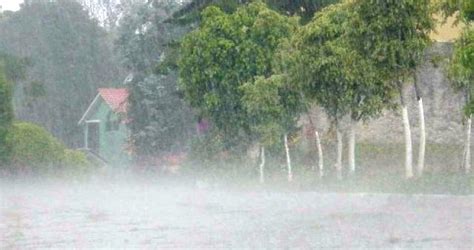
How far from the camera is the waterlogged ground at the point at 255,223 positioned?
1431 cm

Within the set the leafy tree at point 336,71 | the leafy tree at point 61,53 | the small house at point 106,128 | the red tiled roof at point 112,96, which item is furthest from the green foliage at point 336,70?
the leafy tree at point 61,53

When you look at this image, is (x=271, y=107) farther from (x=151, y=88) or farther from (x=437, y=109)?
(x=151, y=88)

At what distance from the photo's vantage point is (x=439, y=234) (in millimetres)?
14180

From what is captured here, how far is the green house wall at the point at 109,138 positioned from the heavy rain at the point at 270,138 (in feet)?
0.84

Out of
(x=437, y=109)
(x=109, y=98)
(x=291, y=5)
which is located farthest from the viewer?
(x=109, y=98)

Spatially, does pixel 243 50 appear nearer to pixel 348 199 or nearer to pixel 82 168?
pixel 348 199

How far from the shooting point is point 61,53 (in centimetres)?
6694

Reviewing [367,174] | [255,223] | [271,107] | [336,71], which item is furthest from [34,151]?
[255,223]

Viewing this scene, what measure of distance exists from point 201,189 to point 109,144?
104 ft

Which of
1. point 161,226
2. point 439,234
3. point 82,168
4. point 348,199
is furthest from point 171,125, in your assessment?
point 439,234

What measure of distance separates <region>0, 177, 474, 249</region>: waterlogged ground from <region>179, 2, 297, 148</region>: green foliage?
28.9ft

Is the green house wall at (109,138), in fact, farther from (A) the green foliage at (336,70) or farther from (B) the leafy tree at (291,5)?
(A) the green foliage at (336,70)

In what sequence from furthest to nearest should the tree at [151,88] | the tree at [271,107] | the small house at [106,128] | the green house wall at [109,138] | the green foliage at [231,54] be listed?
the green house wall at [109,138]
the small house at [106,128]
the tree at [151,88]
the green foliage at [231,54]
the tree at [271,107]

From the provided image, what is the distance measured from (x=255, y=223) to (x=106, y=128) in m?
48.7
